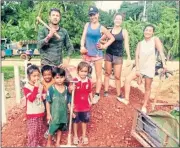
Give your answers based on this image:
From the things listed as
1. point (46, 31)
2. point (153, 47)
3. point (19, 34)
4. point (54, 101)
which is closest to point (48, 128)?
point (54, 101)

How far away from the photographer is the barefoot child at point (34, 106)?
3.42 m

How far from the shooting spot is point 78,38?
4.27 metres

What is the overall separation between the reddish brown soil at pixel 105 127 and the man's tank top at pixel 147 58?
509 mm

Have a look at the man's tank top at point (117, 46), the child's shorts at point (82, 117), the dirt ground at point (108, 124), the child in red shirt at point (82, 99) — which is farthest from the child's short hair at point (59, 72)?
the man's tank top at point (117, 46)

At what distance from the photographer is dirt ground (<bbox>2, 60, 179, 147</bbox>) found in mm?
3676

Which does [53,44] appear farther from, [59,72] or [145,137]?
[145,137]

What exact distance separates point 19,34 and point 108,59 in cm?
193

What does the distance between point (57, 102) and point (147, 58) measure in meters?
1.11

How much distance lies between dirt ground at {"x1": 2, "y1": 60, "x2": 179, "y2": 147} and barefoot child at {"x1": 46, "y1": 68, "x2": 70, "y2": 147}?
0.27 metres

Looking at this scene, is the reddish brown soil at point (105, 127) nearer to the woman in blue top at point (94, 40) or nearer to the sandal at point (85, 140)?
the sandal at point (85, 140)

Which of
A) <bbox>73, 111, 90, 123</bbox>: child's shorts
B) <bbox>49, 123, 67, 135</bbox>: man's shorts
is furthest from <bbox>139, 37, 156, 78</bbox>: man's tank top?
<bbox>49, 123, 67, 135</bbox>: man's shorts

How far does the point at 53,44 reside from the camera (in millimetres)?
3764

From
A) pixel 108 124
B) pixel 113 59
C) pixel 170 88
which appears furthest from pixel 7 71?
pixel 170 88

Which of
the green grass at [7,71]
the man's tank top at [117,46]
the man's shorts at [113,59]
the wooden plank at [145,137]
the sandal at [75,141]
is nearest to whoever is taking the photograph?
the wooden plank at [145,137]
